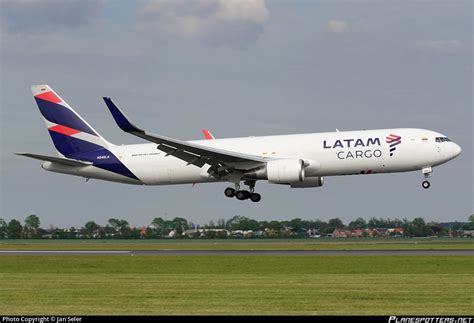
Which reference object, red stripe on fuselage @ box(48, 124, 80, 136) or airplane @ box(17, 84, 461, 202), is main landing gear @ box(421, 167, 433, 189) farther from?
red stripe on fuselage @ box(48, 124, 80, 136)

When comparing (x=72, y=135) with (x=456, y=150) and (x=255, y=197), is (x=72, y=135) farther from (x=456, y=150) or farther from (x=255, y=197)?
(x=456, y=150)

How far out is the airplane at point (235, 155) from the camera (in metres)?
47.7

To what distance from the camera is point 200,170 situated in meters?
52.7

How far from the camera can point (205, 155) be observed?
49.8 metres

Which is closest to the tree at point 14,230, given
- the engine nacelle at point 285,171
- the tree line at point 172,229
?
the tree line at point 172,229

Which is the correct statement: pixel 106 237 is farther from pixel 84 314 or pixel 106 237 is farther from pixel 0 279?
pixel 84 314

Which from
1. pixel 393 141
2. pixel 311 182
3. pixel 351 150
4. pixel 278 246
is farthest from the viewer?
pixel 278 246

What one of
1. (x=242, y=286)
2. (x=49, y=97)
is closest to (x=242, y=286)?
(x=242, y=286)

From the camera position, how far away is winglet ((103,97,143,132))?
43781 millimetres

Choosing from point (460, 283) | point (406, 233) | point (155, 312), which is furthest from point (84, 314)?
point (406, 233)

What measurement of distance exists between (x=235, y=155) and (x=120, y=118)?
8.04 metres

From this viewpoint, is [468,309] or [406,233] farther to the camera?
[406,233]

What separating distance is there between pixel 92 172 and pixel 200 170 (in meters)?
7.30

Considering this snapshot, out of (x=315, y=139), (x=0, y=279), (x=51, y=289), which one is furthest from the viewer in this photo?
(x=315, y=139)
